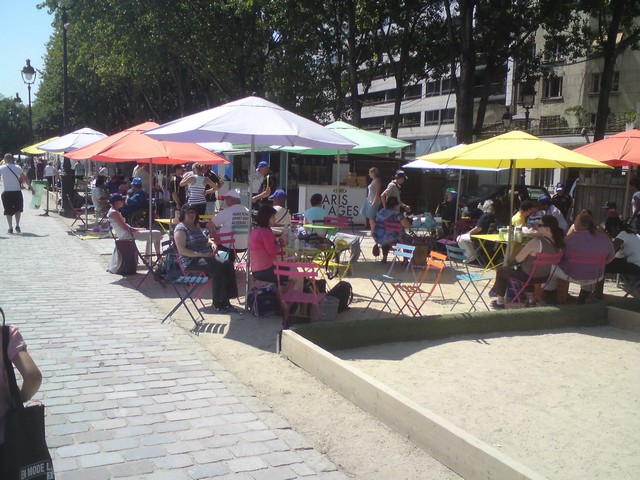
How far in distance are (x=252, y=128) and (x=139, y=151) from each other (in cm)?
345

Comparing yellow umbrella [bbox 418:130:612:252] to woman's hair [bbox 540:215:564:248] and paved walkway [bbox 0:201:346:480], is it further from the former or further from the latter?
paved walkway [bbox 0:201:346:480]

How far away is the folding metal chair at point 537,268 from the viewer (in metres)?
7.61

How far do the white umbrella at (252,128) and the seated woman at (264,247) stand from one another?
89cm

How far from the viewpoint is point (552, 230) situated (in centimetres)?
773

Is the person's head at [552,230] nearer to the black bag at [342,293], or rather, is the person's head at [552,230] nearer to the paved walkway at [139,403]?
the black bag at [342,293]

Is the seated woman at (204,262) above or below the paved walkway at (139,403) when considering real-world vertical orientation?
above

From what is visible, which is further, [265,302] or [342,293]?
[342,293]

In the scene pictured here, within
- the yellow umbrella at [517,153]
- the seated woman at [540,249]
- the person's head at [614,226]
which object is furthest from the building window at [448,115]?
the seated woman at [540,249]

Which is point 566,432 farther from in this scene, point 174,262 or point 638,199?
point 638,199

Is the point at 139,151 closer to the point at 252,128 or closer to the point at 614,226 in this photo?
the point at 252,128

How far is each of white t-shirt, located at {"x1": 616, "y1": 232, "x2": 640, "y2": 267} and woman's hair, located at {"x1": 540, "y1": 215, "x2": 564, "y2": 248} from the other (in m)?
1.70

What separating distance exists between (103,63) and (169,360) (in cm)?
2851

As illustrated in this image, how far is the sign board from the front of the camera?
1655 cm

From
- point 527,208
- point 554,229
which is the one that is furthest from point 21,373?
point 527,208
